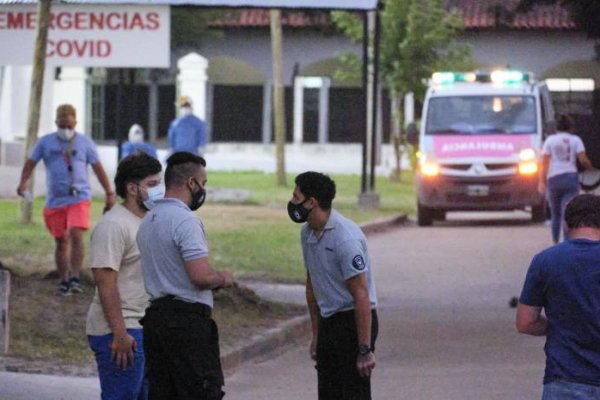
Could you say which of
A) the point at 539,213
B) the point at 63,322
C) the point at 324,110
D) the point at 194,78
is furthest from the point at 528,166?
the point at 324,110

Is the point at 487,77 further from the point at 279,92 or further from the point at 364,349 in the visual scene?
the point at 364,349

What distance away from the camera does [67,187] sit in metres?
15.4

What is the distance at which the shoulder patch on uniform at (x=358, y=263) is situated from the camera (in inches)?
327

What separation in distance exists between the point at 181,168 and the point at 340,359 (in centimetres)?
131

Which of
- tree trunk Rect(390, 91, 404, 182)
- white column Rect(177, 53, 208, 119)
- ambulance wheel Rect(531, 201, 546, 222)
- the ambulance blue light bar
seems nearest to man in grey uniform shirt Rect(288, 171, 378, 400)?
ambulance wheel Rect(531, 201, 546, 222)

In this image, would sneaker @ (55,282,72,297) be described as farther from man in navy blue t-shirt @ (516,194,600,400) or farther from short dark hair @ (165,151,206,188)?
man in navy blue t-shirt @ (516,194,600,400)

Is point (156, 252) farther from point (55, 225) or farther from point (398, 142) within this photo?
point (398, 142)

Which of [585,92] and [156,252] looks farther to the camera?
[585,92]

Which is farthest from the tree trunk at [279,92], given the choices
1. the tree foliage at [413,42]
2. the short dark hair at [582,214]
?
the short dark hair at [582,214]

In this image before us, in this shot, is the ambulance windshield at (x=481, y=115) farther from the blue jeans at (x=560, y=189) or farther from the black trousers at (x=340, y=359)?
the black trousers at (x=340, y=359)

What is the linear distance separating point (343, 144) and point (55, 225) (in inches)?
1342

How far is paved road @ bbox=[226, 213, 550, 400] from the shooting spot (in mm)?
11906

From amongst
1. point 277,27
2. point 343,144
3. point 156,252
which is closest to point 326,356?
point 156,252

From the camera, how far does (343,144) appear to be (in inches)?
1940
